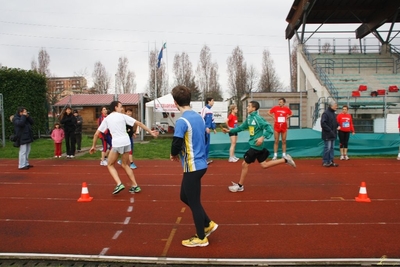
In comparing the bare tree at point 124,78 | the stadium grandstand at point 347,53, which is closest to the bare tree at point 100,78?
the bare tree at point 124,78

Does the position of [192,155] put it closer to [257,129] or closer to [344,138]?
[257,129]

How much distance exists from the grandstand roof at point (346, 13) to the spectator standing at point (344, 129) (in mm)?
16650

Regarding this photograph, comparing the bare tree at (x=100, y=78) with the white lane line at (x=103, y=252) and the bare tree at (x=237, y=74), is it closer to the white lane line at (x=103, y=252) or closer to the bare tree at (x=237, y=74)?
the bare tree at (x=237, y=74)

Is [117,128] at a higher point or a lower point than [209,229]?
Result: higher

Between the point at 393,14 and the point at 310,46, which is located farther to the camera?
the point at 310,46

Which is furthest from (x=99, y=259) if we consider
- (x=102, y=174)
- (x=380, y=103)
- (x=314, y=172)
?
(x=380, y=103)

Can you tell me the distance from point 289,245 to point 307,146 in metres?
9.77

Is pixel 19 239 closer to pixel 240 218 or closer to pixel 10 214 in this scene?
pixel 10 214

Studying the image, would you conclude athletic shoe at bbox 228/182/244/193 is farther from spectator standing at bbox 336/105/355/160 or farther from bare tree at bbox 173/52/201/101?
bare tree at bbox 173/52/201/101

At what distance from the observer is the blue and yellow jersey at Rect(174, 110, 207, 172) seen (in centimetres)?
448

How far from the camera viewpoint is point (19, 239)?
4988 millimetres

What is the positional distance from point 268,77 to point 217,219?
53.1 meters

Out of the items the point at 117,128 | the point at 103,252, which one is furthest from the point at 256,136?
the point at 103,252

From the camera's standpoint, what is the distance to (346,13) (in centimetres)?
3094
